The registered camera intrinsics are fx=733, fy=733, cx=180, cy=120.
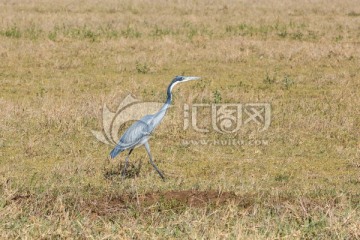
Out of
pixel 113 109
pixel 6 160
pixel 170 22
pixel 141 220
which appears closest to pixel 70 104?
pixel 113 109

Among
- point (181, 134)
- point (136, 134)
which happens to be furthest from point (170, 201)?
point (181, 134)

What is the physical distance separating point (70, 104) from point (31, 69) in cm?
373

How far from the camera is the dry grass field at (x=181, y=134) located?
222 inches

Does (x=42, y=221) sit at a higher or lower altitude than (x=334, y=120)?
higher

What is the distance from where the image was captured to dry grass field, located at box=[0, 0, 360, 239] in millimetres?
5648

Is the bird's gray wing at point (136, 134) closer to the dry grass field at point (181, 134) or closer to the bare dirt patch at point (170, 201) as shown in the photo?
the dry grass field at point (181, 134)

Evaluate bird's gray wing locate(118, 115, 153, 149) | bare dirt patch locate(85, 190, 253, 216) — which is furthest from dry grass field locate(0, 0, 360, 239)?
bird's gray wing locate(118, 115, 153, 149)

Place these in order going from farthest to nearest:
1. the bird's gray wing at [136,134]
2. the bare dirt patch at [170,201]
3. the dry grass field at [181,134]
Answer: the bird's gray wing at [136,134] < the bare dirt patch at [170,201] < the dry grass field at [181,134]

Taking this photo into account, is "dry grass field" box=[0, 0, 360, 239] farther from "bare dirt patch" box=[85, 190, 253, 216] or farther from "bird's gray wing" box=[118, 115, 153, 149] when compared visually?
"bird's gray wing" box=[118, 115, 153, 149]

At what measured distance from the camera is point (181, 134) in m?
9.89

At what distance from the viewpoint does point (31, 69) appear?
1479cm

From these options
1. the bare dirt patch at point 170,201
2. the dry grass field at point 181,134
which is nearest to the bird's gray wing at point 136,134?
the dry grass field at point 181,134

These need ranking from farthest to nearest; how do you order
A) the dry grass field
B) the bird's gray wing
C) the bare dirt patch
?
the bird's gray wing, the bare dirt patch, the dry grass field

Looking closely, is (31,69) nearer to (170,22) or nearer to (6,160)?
(6,160)
